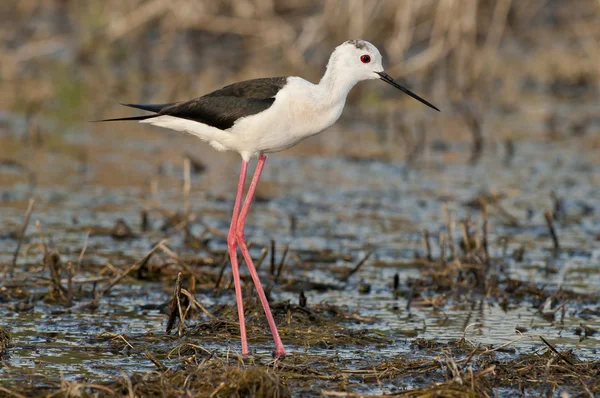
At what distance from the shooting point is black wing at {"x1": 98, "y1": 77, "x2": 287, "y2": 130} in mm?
5973

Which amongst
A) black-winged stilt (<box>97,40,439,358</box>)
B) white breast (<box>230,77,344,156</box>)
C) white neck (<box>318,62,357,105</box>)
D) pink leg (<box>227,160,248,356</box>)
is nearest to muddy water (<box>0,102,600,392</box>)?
pink leg (<box>227,160,248,356</box>)

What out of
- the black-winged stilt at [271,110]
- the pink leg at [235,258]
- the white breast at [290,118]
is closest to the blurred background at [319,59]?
the pink leg at [235,258]

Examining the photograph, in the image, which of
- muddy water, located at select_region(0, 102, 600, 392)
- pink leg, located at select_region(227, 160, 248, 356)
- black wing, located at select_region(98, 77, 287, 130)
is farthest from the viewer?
muddy water, located at select_region(0, 102, 600, 392)

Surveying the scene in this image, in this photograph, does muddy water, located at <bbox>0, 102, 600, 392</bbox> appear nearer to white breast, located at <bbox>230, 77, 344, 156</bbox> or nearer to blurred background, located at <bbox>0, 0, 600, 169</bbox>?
blurred background, located at <bbox>0, 0, 600, 169</bbox>

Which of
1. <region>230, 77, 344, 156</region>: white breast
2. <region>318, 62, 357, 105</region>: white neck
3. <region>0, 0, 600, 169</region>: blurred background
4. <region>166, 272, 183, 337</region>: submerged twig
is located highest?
<region>0, 0, 600, 169</region>: blurred background

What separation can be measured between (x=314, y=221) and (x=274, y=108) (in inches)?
138

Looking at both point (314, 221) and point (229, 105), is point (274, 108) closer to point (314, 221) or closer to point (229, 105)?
point (229, 105)

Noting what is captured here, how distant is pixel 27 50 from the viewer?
611 inches

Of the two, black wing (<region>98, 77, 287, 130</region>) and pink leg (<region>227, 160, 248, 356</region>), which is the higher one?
black wing (<region>98, 77, 287, 130</region>)

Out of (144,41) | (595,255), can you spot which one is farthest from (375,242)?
(144,41)

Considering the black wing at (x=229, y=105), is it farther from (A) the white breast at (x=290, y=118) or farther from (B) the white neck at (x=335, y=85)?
(B) the white neck at (x=335, y=85)

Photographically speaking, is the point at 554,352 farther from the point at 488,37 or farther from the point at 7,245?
the point at 488,37

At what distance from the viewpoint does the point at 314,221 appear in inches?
368

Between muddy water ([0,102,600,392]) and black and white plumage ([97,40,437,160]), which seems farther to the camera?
muddy water ([0,102,600,392])
